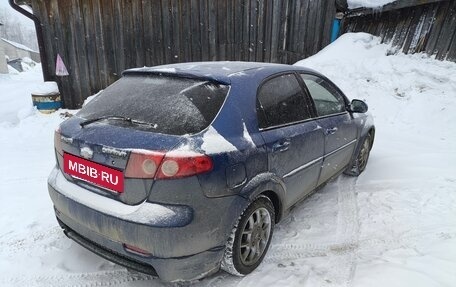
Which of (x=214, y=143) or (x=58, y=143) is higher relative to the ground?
(x=214, y=143)

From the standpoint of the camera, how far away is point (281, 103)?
276cm

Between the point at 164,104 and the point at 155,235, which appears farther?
the point at 164,104

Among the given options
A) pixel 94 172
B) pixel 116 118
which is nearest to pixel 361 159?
pixel 116 118

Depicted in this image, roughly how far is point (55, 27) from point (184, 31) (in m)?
3.76

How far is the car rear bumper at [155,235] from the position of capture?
76.0 inches

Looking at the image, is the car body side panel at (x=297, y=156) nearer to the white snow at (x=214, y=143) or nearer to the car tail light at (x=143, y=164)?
the white snow at (x=214, y=143)

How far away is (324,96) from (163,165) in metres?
2.28

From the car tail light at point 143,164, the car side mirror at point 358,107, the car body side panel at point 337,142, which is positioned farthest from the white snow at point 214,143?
the car side mirror at point 358,107

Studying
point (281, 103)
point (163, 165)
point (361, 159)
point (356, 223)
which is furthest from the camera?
point (361, 159)

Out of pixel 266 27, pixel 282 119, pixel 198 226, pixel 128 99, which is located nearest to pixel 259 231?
pixel 198 226

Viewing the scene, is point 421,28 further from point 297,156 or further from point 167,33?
point 167,33

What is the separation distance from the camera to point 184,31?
852 centimetres

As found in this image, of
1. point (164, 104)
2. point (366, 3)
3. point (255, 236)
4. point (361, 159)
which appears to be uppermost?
point (366, 3)

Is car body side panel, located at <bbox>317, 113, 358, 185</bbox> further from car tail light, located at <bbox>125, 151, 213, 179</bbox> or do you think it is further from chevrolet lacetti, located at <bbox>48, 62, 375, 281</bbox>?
car tail light, located at <bbox>125, 151, 213, 179</bbox>
